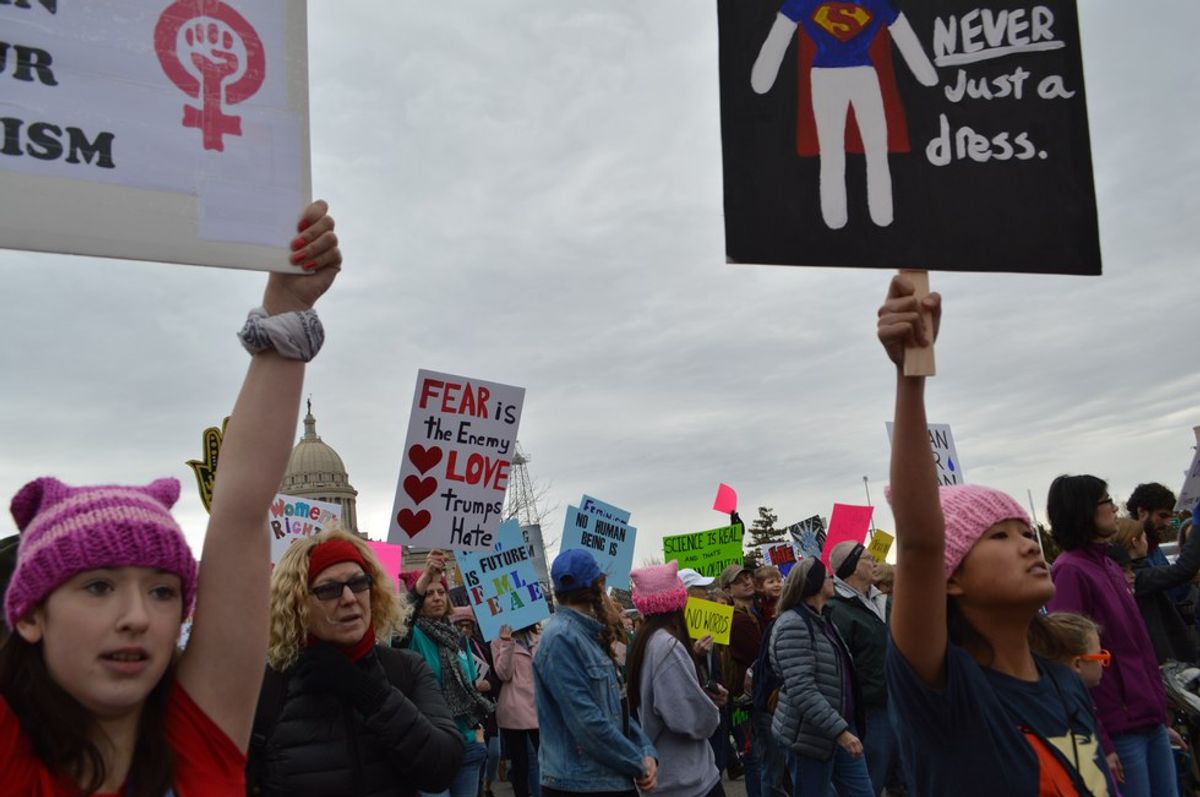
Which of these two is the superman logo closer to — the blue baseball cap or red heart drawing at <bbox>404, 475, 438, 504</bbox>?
the blue baseball cap

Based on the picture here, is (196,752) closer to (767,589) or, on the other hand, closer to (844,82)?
(844,82)

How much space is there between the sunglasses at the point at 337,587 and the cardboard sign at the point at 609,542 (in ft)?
22.1

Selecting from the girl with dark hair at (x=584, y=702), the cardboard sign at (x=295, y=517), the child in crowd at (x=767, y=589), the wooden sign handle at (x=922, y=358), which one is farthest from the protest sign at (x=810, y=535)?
the wooden sign handle at (x=922, y=358)

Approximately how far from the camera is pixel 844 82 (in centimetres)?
310

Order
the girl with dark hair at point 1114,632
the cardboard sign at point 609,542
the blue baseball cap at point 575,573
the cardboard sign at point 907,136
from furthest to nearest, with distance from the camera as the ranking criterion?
the cardboard sign at point 609,542 → the blue baseball cap at point 575,573 → the girl with dark hair at point 1114,632 → the cardboard sign at point 907,136

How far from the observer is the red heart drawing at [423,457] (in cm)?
770

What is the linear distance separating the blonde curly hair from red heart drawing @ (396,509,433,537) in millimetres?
3211

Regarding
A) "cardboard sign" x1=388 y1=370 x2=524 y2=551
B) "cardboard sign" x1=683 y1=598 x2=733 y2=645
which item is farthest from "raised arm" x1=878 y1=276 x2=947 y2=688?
"cardboard sign" x1=683 y1=598 x2=733 y2=645

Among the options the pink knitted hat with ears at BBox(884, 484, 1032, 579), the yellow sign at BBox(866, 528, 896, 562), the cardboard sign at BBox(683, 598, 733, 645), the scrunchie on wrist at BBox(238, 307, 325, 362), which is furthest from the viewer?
the yellow sign at BBox(866, 528, 896, 562)

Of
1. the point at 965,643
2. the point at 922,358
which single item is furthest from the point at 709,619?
the point at 922,358

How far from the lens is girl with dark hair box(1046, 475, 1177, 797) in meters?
5.20

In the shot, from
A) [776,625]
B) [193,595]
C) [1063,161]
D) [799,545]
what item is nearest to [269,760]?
[193,595]

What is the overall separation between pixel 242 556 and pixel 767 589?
378 inches

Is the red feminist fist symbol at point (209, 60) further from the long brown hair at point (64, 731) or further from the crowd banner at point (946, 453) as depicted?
the crowd banner at point (946, 453)
